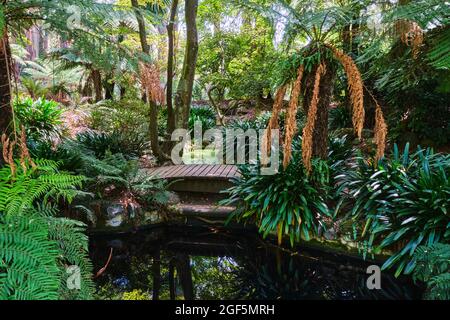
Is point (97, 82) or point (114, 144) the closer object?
point (114, 144)

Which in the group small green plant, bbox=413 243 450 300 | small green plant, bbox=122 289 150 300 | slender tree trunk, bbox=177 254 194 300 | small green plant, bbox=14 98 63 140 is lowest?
small green plant, bbox=122 289 150 300

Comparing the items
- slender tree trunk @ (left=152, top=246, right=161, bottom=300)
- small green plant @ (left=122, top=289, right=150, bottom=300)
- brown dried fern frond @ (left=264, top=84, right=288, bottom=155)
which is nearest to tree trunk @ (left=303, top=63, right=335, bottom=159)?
brown dried fern frond @ (left=264, top=84, right=288, bottom=155)

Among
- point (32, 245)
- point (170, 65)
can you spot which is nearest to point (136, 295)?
point (32, 245)

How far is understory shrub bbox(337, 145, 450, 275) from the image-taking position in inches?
104

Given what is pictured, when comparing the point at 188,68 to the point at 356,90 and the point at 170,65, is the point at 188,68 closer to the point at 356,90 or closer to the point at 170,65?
the point at 170,65

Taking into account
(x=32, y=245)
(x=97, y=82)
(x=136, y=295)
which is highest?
(x=97, y=82)

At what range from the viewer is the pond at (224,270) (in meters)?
2.85

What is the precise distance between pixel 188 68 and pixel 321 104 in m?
2.93

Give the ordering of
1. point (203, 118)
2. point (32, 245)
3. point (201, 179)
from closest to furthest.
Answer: point (32, 245) → point (201, 179) → point (203, 118)

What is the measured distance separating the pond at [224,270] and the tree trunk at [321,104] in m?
1.06

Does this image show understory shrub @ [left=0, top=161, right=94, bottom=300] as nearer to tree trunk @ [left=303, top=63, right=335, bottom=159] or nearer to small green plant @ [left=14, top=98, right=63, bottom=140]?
tree trunk @ [left=303, top=63, right=335, bottom=159]

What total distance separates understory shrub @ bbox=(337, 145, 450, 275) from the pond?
31cm

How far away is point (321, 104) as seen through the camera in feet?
10.8

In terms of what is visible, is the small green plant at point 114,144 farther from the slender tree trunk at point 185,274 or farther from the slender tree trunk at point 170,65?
the slender tree trunk at point 185,274
